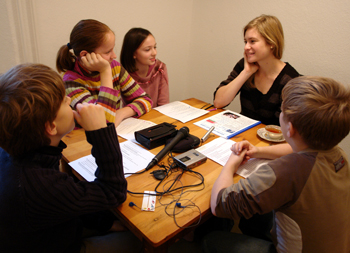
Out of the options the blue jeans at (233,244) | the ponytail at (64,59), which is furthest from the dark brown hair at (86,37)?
the blue jeans at (233,244)

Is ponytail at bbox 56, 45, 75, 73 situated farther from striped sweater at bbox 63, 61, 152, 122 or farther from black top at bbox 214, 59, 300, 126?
black top at bbox 214, 59, 300, 126

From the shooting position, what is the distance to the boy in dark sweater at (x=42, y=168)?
0.61 meters

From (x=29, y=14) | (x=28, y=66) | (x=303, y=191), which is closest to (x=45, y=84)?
(x=28, y=66)

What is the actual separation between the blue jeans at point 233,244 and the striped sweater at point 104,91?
2.62 feet

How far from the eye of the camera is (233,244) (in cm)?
91

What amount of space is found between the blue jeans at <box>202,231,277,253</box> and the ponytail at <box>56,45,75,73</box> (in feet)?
3.82

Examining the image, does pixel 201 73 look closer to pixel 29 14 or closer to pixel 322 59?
pixel 322 59

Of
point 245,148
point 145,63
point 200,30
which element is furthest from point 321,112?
point 200,30

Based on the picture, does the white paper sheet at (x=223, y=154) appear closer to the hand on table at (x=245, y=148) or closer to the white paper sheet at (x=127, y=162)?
the hand on table at (x=245, y=148)

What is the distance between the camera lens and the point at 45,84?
25.5 inches

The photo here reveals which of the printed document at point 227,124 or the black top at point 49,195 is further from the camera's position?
the printed document at point 227,124

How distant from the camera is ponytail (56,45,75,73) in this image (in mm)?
1304

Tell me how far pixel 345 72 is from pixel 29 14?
8.31 ft

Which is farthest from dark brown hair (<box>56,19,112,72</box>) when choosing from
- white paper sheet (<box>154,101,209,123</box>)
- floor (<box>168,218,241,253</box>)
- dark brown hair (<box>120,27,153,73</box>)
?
floor (<box>168,218,241,253</box>)
